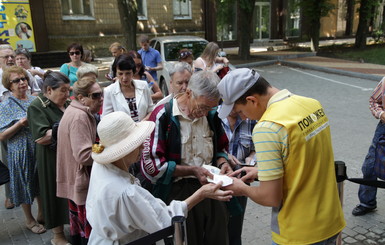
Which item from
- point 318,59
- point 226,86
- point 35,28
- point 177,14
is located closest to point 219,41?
point 177,14

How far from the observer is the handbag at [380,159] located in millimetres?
3588

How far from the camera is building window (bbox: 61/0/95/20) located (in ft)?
61.6

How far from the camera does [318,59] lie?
671 inches

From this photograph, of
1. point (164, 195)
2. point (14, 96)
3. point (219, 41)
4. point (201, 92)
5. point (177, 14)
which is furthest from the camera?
point (219, 41)

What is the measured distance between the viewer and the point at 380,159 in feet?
11.9

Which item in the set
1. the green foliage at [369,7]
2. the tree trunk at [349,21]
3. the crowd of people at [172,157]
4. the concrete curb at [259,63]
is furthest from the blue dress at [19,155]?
the tree trunk at [349,21]

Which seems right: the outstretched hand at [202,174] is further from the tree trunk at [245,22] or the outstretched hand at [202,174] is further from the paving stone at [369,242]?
the tree trunk at [245,22]

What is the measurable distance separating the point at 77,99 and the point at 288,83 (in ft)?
33.1

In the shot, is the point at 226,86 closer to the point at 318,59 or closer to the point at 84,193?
the point at 84,193

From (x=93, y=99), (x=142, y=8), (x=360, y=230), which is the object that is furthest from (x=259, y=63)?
(x=93, y=99)

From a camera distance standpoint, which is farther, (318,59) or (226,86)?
(318,59)

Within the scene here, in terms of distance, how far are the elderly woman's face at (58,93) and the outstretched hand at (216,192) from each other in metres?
1.88

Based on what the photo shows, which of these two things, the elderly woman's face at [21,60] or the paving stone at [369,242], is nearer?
the paving stone at [369,242]

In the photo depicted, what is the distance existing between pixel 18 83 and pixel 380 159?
405 cm
